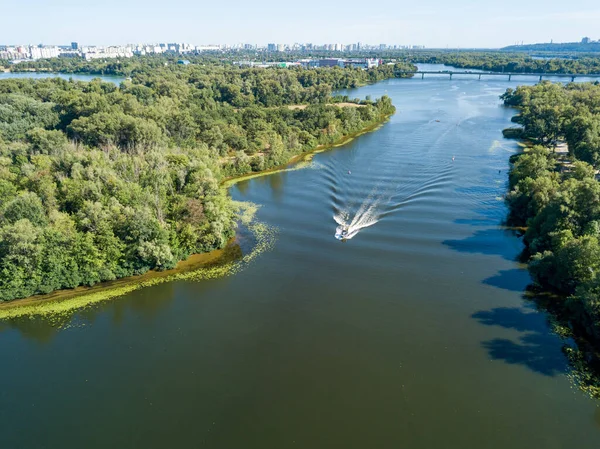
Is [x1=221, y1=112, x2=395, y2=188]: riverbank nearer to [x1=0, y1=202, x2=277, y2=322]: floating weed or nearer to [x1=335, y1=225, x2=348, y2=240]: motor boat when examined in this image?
[x1=0, y1=202, x2=277, y2=322]: floating weed

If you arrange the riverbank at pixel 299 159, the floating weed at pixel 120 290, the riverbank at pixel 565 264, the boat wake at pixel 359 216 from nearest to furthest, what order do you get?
the riverbank at pixel 565 264 → the floating weed at pixel 120 290 → the boat wake at pixel 359 216 → the riverbank at pixel 299 159

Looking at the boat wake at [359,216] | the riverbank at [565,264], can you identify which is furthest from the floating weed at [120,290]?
the riverbank at [565,264]

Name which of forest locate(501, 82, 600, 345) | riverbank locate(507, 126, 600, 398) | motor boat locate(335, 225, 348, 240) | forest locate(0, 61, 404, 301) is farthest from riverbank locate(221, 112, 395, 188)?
riverbank locate(507, 126, 600, 398)

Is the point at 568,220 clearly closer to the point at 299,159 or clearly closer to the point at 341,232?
the point at 341,232

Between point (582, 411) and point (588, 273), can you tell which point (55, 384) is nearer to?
point (582, 411)

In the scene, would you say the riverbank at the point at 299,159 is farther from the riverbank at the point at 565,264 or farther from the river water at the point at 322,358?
the riverbank at the point at 565,264

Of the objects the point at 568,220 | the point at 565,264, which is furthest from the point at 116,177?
the point at 568,220
